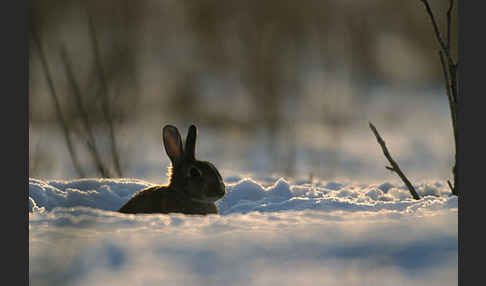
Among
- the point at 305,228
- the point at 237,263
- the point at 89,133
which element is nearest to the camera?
the point at 237,263

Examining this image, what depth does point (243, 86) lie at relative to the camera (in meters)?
2.70

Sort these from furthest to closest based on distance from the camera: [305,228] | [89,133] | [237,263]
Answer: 1. [89,133]
2. [305,228]
3. [237,263]

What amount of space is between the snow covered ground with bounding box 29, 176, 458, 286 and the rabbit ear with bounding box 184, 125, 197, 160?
2.78 ft

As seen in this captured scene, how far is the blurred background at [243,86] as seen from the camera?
257cm

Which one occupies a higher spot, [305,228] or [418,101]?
[418,101]

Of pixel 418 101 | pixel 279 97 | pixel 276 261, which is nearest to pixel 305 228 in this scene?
pixel 276 261

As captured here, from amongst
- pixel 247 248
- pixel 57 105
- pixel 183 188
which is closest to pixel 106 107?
pixel 57 105

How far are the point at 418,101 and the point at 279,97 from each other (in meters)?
0.64

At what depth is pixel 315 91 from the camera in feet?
8.80

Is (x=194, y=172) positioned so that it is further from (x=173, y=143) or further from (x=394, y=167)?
(x=394, y=167)

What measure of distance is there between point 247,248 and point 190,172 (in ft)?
4.02

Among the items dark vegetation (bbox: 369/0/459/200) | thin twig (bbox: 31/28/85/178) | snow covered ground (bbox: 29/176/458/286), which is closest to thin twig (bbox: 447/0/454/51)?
dark vegetation (bbox: 369/0/459/200)

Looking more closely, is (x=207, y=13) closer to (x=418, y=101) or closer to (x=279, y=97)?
(x=279, y=97)

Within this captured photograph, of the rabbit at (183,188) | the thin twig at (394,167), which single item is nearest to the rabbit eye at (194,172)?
the rabbit at (183,188)
